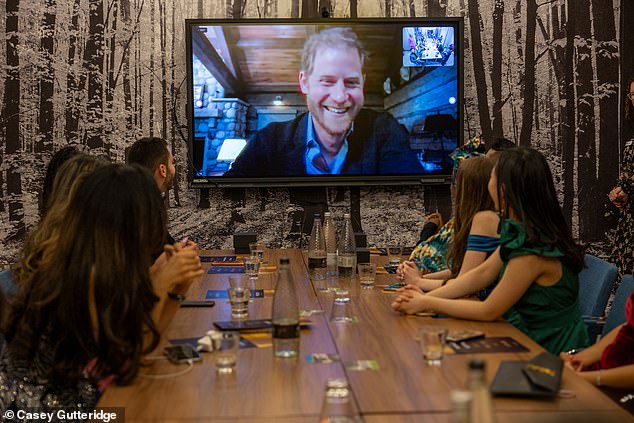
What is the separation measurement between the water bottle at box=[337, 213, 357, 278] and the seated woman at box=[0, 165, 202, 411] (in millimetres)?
1658

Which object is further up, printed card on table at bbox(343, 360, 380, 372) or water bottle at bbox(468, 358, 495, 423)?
water bottle at bbox(468, 358, 495, 423)

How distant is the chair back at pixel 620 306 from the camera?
3132 millimetres

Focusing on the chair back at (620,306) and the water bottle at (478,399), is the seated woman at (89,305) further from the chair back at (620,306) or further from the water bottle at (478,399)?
the chair back at (620,306)

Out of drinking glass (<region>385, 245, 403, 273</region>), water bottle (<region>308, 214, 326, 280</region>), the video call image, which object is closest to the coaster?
water bottle (<region>308, 214, 326, 280</region>)

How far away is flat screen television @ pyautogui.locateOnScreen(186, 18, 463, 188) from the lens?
19.9ft

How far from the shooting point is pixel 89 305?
2104 mm

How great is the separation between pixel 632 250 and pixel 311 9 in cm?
289

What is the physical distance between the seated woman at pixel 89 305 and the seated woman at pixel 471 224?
1467 mm

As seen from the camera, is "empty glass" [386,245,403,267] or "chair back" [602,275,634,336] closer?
"chair back" [602,275,634,336]

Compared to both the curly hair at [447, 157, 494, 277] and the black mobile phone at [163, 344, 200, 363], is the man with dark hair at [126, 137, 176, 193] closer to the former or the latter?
the curly hair at [447, 157, 494, 277]

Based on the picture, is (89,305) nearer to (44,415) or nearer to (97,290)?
(97,290)

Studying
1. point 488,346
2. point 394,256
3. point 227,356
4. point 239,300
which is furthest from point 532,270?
point 394,256

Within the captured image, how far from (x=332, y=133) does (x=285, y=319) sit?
3927 millimetres

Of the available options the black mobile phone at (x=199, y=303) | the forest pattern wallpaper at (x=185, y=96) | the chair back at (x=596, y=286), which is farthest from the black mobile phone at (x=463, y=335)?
the forest pattern wallpaper at (x=185, y=96)
